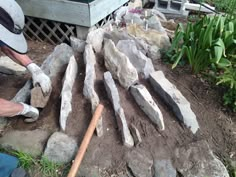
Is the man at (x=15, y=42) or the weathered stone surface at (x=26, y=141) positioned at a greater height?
the man at (x=15, y=42)

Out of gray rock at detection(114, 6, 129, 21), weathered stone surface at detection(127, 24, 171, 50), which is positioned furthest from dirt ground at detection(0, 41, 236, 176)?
gray rock at detection(114, 6, 129, 21)

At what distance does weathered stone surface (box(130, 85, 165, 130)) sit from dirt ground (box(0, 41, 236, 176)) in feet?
0.16

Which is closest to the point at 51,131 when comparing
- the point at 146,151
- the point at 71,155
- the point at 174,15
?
the point at 71,155

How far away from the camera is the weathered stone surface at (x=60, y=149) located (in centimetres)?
232

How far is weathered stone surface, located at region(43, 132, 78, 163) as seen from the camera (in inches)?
91.4

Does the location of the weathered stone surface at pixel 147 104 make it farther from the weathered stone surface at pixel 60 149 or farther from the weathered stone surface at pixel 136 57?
the weathered stone surface at pixel 60 149

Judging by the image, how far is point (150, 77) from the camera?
8.92 feet

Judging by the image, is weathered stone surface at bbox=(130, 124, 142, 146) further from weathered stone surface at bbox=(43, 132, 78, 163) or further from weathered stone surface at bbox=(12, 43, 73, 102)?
weathered stone surface at bbox=(12, 43, 73, 102)

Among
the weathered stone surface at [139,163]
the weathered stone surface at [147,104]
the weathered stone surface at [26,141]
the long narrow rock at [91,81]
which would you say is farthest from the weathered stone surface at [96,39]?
the weathered stone surface at [139,163]

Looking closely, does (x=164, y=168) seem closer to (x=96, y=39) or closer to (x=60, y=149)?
(x=60, y=149)

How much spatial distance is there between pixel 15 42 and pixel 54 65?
2.43 feet

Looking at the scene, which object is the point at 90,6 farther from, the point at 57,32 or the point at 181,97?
the point at 181,97

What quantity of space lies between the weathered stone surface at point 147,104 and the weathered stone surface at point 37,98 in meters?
0.75

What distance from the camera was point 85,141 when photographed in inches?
90.0
